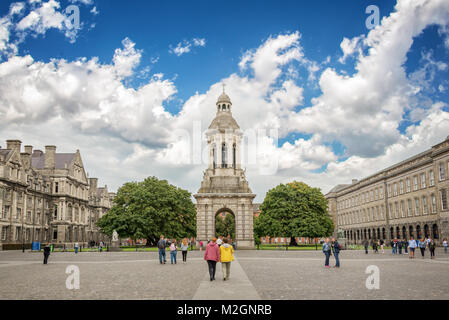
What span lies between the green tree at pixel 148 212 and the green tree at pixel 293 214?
14.5m

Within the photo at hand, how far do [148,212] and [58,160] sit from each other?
34.8m

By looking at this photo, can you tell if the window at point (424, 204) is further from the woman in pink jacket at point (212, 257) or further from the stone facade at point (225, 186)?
the woman in pink jacket at point (212, 257)

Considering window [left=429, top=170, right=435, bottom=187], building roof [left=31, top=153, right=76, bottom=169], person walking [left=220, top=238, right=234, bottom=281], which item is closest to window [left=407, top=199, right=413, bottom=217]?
window [left=429, top=170, right=435, bottom=187]

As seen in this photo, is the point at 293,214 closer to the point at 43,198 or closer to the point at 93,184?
the point at 43,198

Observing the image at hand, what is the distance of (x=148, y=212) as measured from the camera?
58.5 meters

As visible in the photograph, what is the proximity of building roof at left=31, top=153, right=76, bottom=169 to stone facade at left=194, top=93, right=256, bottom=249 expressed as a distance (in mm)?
39613

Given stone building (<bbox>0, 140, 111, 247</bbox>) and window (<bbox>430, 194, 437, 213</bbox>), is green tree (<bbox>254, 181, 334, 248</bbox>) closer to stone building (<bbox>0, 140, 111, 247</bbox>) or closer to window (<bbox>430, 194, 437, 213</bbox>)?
window (<bbox>430, 194, 437, 213</bbox>)

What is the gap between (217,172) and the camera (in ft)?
181

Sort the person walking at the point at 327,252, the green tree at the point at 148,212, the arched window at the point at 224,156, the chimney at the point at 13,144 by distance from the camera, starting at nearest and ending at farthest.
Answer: the person walking at the point at 327,252
the arched window at the point at 224,156
the green tree at the point at 148,212
the chimney at the point at 13,144

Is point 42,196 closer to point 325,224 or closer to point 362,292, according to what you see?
point 325,224

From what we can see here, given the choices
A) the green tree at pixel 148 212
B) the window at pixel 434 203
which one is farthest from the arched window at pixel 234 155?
the window at pixel 434 203

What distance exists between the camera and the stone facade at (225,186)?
170 feet

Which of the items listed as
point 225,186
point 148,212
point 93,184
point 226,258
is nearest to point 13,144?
point 148,212
